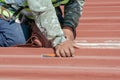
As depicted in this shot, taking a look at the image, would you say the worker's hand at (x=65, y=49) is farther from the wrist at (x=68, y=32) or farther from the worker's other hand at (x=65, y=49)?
the wrist at (x=68, y=32)

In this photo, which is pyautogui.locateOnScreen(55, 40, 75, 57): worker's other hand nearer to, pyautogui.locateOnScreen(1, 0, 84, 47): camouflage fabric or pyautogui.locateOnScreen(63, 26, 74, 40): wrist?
pyautogui.locateOnScreen(1, 0, 84, 47): camouflage fabric

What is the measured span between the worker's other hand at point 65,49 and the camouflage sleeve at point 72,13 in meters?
0.41

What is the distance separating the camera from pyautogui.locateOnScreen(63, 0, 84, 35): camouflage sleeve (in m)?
2.64

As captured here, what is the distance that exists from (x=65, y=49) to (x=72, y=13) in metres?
0.59

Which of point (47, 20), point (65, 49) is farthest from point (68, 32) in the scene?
point (65, 49)

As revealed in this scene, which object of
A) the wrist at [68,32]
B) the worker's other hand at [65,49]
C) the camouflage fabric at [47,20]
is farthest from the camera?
the wrist at [68,32]

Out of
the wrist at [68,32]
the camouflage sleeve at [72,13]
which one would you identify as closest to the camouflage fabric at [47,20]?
the wrist at [68,32]

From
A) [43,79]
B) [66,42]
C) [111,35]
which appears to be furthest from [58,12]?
[43,79]

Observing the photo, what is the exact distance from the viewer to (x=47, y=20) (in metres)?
2.28

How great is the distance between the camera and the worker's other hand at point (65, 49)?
2.14 metres

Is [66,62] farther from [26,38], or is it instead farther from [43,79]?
[26,38]

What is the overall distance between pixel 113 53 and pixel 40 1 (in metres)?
0.47

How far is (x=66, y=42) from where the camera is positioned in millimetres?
2234

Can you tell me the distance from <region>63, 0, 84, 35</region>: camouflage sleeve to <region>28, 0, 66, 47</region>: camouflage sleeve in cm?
35
